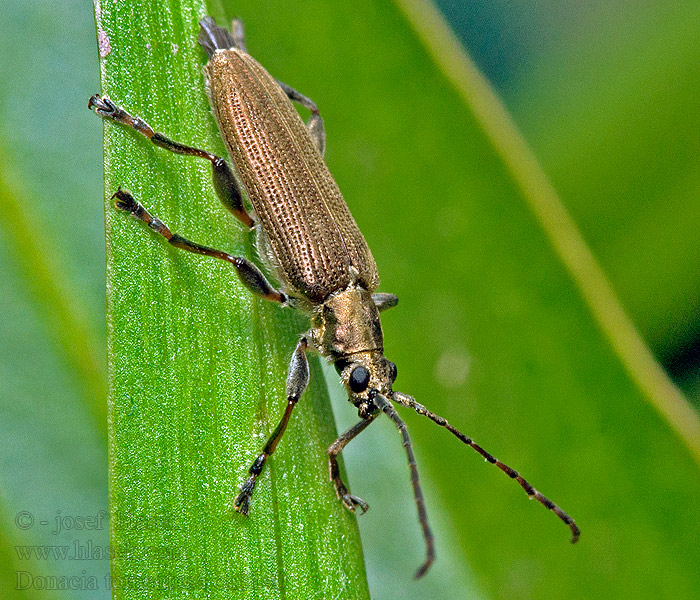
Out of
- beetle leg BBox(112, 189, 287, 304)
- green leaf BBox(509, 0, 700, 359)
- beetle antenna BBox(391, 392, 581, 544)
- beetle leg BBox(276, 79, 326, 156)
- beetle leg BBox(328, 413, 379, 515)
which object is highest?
green leaf BBox(509, 0, 700, 359)

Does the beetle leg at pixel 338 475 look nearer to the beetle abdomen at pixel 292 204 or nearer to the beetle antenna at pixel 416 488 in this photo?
the beetle antenna at pixel 416 488

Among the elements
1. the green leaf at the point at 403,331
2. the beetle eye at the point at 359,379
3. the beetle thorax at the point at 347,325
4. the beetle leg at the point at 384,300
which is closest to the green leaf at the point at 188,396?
the green leaf at the point at 403,331

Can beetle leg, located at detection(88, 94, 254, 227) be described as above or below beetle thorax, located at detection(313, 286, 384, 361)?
above

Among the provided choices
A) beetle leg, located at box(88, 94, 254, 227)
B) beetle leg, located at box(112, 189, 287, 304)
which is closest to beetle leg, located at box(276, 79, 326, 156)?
beetle leg, located at box(88, 94, 254, 227)

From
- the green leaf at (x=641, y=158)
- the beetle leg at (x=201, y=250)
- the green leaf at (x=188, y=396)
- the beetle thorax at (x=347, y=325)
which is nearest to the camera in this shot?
the green leaf at (x=188, y=396)

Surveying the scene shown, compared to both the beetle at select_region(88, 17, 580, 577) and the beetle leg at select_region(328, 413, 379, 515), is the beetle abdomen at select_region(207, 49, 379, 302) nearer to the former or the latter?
the beetle at select_region(88, 17, 580, 577)

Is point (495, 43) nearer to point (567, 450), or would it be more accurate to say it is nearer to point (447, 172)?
point (447, 172)

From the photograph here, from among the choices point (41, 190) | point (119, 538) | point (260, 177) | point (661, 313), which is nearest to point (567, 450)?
point (661, 313)
